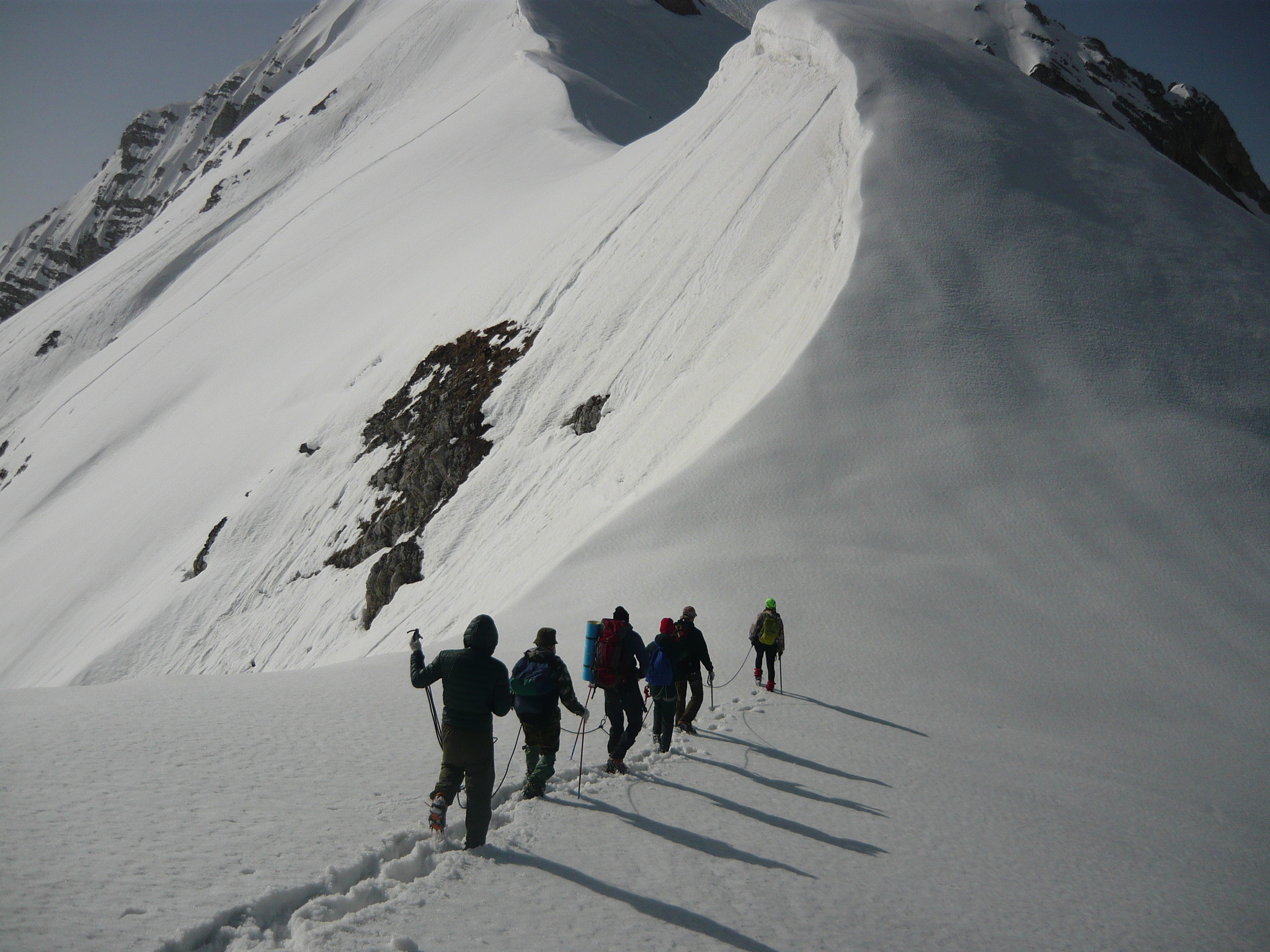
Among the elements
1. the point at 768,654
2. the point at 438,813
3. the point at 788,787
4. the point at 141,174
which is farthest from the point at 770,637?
the point at 141,174

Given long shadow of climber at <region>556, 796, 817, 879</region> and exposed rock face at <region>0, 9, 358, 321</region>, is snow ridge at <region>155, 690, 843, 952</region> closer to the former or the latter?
long shadow of climber at <region>556, 796, 817, 879</region>

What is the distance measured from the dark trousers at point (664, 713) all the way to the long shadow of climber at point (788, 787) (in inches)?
11.2

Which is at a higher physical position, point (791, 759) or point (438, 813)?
point (791, 759)

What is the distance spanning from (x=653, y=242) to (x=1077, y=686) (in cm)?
2071

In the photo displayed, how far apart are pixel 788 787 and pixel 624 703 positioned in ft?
5.64

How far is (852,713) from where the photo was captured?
985 centimetres

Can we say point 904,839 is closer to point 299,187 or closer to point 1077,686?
point 1077,686

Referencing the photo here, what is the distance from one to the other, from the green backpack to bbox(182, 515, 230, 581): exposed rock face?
73.8ft

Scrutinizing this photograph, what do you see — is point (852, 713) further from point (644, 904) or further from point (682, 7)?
point (682, 7)

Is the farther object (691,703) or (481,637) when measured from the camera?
(691,703)

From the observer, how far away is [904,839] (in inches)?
272

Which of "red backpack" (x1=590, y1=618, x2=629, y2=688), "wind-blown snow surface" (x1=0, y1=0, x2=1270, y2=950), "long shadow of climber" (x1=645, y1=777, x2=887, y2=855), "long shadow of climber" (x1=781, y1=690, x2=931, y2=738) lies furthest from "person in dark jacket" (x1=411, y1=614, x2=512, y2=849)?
"long shadow of climber" (x1=781, y1=690, x2=931, y2=738)

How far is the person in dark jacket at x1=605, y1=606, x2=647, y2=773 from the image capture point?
762cm

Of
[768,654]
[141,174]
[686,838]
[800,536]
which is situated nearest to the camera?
[686,838]
